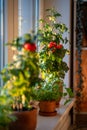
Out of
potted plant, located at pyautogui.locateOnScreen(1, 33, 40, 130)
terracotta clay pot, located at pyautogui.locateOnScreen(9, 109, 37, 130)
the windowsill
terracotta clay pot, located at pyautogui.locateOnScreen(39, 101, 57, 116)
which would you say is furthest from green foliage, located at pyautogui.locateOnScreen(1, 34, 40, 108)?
terracotta clay pot, located at pyautogui.locateOnScreen(39, 101, 57, 116)

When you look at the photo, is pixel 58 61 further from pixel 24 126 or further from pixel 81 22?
pixel 81 22

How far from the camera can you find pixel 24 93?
1563 millimetres

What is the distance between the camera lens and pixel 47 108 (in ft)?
8.02

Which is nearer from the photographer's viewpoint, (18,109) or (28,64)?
(28,64)

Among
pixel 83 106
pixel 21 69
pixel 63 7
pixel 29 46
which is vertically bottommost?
pixel 83 106

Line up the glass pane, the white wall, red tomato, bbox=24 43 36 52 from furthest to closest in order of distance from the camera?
the white wall, the glass pane, red tomato, bbox=24 43 36 52

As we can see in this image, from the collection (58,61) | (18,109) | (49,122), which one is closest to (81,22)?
(58,61)

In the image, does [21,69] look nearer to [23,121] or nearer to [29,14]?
[23,121]

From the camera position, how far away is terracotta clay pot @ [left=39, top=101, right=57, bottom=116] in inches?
95.8

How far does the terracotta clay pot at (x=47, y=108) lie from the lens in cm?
243

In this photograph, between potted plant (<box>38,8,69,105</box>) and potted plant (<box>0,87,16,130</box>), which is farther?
potted plant (<box>38,8,69,105</box>)

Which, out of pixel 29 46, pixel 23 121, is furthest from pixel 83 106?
pixel 29 46

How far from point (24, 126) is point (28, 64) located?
19.4 inches

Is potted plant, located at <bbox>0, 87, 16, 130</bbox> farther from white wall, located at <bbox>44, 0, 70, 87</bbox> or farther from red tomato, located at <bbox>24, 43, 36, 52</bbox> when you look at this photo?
white wall, located at <bbox>44, 0, 70, 87</bbox>
